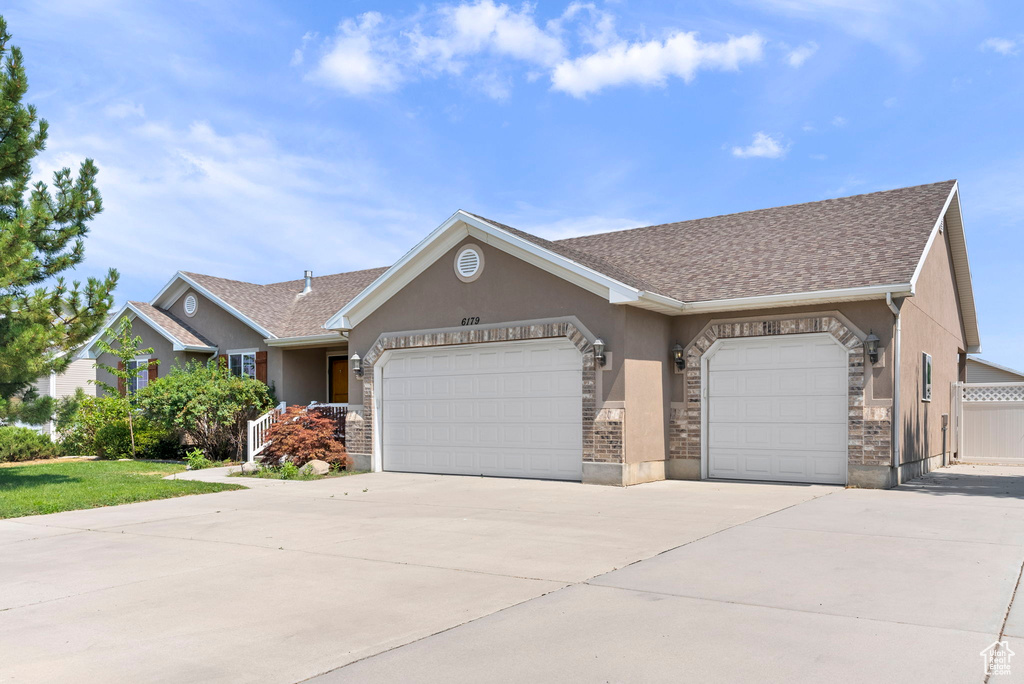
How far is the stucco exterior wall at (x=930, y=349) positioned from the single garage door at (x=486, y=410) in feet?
18.6

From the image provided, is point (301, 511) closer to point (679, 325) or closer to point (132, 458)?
point (679, 325)

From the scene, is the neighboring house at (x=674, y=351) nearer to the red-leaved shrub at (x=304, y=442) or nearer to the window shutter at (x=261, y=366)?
the red-leaved shrub at (x=304, y=442)

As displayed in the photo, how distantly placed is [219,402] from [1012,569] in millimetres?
16588

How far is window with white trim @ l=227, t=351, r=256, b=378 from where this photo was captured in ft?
70.5

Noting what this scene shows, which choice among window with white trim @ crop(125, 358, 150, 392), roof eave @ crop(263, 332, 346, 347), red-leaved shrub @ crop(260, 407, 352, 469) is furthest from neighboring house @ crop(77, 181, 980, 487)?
window with white trim @ crop(125, 358, 150, 392)

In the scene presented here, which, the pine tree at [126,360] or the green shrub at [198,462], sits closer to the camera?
the green shrub at [198,462]

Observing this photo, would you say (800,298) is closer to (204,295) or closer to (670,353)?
(670,353)

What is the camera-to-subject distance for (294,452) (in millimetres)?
16797

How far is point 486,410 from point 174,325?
37.8ft

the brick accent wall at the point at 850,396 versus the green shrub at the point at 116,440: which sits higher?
the brick accent wall at the point at 850,396

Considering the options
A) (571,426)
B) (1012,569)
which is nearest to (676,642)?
(1012,569)

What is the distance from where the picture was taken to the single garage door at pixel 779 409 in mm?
13461

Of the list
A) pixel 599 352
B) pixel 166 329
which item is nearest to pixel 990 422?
pixel 599 352

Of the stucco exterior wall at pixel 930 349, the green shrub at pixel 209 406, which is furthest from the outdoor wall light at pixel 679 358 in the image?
the green shrub at pixel 209 406
